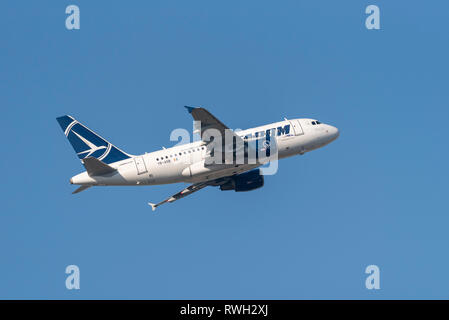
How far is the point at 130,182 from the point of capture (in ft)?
193

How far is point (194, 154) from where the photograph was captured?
197 ft

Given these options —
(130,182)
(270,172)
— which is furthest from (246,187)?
(130,182)

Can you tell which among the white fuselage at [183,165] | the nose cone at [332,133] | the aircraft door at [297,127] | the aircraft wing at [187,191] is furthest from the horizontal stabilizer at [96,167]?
the nose cone at [332,133]

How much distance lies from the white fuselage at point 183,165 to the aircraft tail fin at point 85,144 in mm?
1033

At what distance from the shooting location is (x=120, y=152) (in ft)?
198

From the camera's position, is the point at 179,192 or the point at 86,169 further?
the point at 179,192

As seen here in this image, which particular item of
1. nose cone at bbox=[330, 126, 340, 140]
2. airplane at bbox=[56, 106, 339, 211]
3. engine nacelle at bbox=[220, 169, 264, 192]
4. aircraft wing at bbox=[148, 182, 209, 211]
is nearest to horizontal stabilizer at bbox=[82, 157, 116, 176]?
airplane at bbox=[56, 106, 339, 211]

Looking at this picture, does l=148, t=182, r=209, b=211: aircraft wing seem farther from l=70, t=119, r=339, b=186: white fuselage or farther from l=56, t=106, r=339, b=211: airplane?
l=70, t=119, r=339, b=186: white fuselage

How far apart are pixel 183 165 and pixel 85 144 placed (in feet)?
29.4

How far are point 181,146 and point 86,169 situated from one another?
8.70 m

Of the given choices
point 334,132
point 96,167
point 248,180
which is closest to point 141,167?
point 96,167

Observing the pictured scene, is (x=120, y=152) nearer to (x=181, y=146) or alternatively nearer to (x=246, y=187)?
(x=181, y=146)

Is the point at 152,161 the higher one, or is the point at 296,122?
the point at 296,122

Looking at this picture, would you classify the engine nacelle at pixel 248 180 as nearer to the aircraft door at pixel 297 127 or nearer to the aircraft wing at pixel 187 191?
the aircraft wing at pixel 187 191
